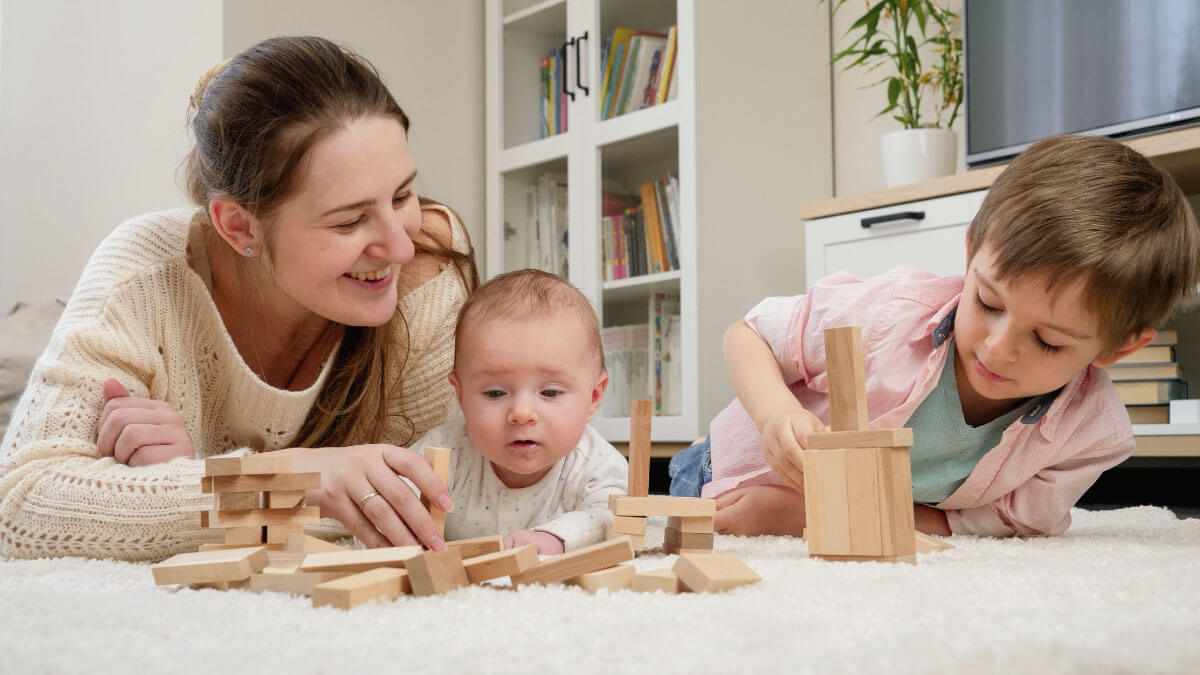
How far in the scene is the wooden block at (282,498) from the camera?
86 centimetres

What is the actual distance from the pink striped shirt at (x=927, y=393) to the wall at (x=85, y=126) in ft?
6.17

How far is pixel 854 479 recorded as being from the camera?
83cm

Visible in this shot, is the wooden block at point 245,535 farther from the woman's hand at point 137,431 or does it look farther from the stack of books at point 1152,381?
the stack of books at point 1152,381

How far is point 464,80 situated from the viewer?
331cm

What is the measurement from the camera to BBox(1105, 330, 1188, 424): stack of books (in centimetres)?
196

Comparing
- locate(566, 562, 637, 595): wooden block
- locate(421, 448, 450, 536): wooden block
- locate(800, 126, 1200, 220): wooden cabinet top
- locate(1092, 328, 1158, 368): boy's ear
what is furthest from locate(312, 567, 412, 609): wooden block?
locate(800, 126, 1200, 220): wooden cabinet top

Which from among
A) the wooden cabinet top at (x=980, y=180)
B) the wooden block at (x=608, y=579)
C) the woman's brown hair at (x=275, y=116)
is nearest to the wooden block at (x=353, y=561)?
the wooden block at (x=608, y=579)

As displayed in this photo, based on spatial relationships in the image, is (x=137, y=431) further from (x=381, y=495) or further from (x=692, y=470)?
(x=692, y=470)

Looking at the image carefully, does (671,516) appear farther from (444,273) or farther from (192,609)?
(444,273)

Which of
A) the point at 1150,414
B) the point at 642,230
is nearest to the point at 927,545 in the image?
the point at 1150,414

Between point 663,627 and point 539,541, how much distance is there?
45cm

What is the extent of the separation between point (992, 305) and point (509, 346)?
52 centimetres

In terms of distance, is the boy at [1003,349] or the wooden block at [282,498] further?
the boy at [1003,349]

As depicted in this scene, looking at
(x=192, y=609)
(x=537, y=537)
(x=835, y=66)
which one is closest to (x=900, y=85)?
(x=835, y=66)
